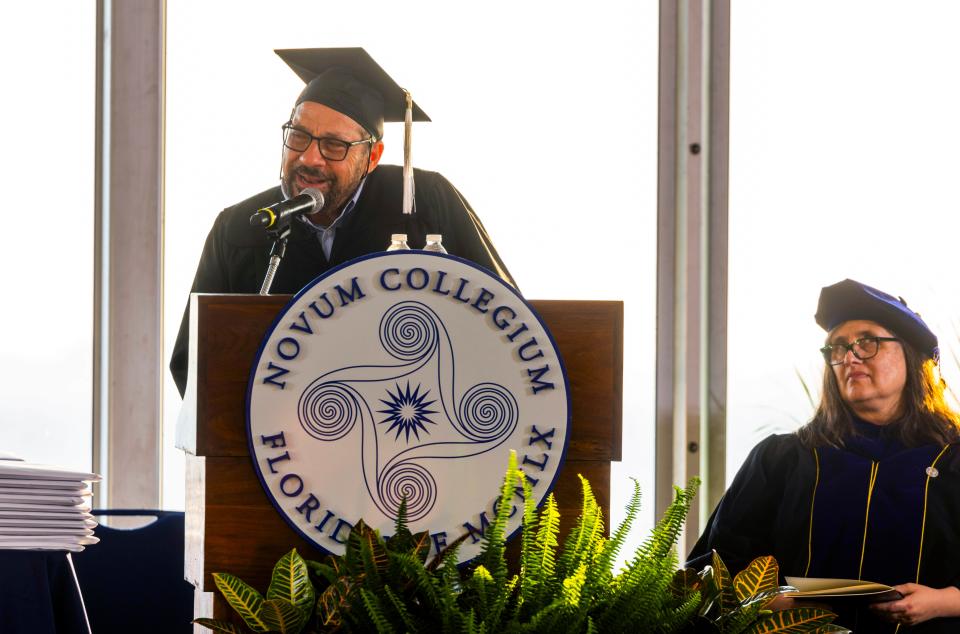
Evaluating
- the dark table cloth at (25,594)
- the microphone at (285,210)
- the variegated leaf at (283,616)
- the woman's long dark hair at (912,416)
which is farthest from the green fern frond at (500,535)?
the woman's long dark hair at (912,416)

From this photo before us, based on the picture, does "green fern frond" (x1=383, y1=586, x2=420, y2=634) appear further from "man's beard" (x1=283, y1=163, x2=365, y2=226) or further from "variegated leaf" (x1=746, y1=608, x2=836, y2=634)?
"man's beard" (x1=283, y1=163, x2=365, y2=226)

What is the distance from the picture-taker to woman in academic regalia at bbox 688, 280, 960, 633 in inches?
106

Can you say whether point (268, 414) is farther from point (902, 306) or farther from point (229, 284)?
point (902, 306)

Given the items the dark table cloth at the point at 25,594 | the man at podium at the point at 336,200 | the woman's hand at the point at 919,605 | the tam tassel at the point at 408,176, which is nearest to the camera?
the dark table cloth at the point at 25,594

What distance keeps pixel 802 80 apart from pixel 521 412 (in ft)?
8.18

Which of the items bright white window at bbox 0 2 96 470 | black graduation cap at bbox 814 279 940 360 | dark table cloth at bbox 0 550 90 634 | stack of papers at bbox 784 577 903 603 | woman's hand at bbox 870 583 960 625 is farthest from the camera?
bright white window at bbox 0 2 96 470

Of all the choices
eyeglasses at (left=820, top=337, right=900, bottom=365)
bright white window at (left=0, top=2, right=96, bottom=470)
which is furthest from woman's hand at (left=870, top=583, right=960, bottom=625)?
bright white window at (left=0, top=2, right=96, bottom=470)

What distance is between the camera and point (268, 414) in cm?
137

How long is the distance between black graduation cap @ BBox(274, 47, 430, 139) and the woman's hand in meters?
1.68

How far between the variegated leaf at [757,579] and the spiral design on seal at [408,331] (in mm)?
491

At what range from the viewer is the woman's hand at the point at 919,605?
2.61m

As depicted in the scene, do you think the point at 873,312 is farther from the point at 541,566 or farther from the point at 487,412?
the point at 541,566

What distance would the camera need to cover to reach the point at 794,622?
1.19 metres

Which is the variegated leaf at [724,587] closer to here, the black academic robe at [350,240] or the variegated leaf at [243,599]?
the variegated leaf at [243,599]
